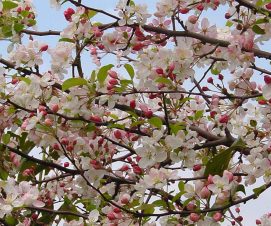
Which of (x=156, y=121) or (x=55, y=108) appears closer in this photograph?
(x=156, y=121)

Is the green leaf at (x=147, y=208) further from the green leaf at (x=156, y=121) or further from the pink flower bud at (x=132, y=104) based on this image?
the pink flower bud at (x=132, y=104)

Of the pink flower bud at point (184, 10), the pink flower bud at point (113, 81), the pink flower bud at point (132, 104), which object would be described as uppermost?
the pink flower bud at point (184, 10)

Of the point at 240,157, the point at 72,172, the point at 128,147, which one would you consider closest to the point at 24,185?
the point at 72,172

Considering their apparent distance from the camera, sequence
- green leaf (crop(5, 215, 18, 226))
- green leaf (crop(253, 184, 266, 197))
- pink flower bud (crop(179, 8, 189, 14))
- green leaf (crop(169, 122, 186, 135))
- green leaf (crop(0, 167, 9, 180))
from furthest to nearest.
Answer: green leaf (crop(0, 167, 9, 180)), green leaf (crop(5, 215, 18, 226)), pink flower bud (crop(179, 8, 189, 14)), green leaf (crop(169, 122, 186, 135)), green leaf (crop(253, 184, 266, 197))

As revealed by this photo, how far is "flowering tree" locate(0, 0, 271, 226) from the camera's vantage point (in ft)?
7.54

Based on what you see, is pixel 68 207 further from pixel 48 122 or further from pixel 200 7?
pixel 200 7

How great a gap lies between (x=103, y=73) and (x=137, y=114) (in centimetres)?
31

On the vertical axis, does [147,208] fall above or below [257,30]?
below

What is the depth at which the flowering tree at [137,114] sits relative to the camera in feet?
7.54

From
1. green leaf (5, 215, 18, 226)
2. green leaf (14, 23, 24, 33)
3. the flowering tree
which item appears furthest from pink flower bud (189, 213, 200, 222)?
green leaf (14, 23, 24, 33)

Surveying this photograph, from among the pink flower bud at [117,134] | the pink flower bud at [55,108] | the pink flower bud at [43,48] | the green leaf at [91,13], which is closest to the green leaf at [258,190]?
the pink flower bud at [117,134]

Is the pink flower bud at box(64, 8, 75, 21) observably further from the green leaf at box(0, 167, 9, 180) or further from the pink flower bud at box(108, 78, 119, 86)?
the green leaf at box(0, 167, 9, 180)

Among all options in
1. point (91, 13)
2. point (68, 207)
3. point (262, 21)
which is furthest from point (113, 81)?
point (68, 207)

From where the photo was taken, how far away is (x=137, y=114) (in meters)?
2.62
